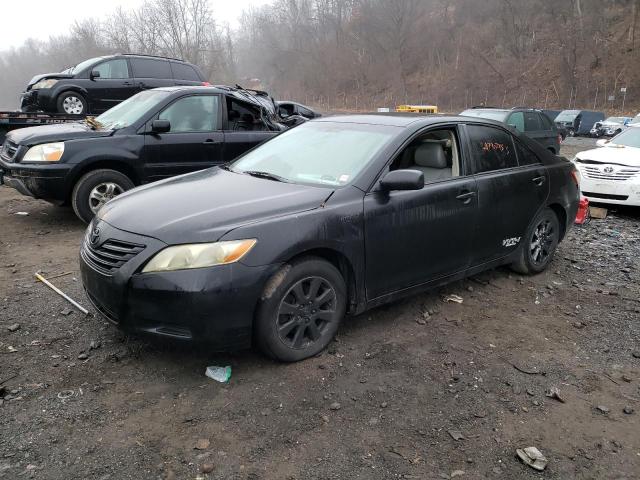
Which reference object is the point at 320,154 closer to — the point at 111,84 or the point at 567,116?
the point at 111,84

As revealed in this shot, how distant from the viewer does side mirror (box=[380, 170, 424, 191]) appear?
346cm

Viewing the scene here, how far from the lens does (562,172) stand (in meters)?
5.16

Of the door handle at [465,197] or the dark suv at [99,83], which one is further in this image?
the dark suv at [99,83]

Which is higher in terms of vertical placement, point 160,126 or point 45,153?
point 160,126

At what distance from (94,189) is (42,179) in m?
0.56

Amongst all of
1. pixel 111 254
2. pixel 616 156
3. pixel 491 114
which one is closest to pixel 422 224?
pixel 111 254

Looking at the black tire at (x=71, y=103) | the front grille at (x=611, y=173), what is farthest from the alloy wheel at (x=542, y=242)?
the black tire at (x=71, y=103)

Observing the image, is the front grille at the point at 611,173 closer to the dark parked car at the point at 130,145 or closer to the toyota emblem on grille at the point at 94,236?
the dark parked car at the point at 130,145

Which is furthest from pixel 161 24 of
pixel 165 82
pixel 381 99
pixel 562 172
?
pixel 562 172

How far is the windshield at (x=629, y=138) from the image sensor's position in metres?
9.09

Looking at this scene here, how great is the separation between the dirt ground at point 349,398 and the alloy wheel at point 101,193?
1876mm

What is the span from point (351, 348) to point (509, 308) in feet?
5.29

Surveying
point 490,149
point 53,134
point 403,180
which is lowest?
point 403,180

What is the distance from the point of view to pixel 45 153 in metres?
5.95
